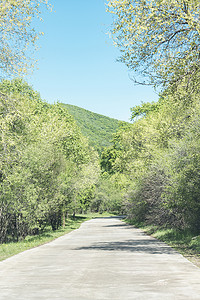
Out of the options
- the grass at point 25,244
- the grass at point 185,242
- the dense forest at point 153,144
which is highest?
the dense forest at point 153,144

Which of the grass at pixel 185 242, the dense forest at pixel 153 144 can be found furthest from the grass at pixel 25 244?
the grass at pixel 185 242

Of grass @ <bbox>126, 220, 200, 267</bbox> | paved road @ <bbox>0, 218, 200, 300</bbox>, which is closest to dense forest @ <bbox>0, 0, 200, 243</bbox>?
grass @ <bbox>126, 220, 200, 267</bbox>

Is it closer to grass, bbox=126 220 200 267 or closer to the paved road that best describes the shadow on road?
grass, bbox=126 220 200 267

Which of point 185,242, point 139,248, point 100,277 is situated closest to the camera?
point 100,277

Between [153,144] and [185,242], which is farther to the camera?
[153,144]

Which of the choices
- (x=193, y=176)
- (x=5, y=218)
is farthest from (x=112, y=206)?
(x=193, y=176)

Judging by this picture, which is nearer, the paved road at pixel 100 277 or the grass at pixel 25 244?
the paved road at pixel 100 277

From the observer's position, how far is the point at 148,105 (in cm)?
6200

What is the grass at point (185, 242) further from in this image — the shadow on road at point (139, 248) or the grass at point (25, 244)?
the grass at point (25, 244)

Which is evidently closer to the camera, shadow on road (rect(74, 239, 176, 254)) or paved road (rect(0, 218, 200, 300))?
paved road (rect(0, 218, 200, 300))

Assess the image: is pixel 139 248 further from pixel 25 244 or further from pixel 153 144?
pixel 153 144

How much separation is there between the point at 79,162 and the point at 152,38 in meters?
31.3

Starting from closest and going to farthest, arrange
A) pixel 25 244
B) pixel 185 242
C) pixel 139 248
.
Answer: pixel 139 248
pixel 185 242
pixel 25 244

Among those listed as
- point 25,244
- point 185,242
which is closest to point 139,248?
point 185,242
